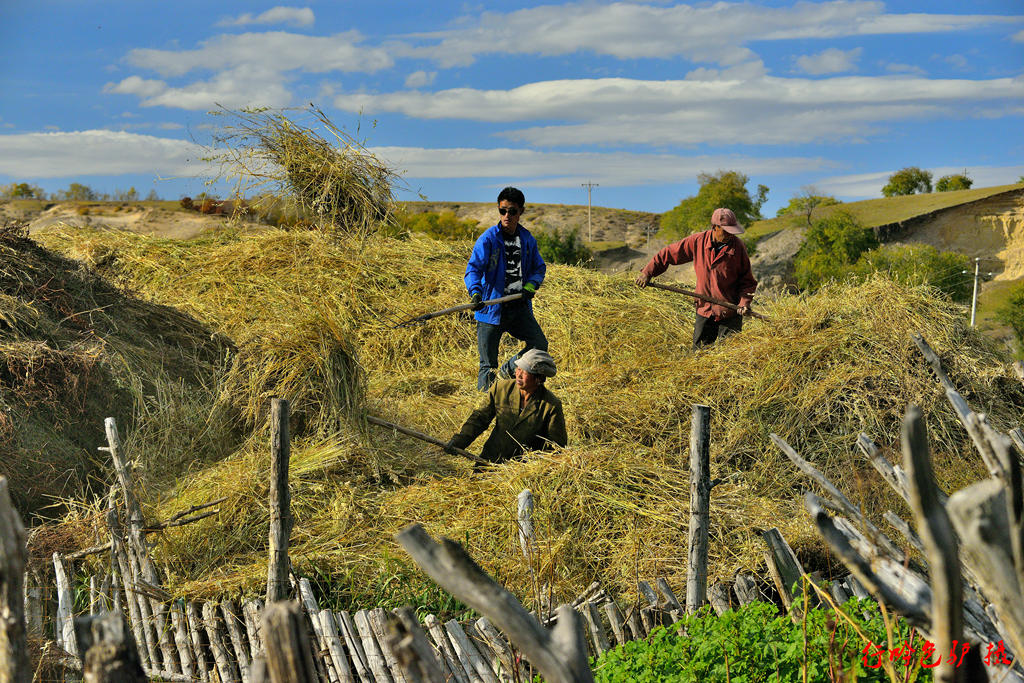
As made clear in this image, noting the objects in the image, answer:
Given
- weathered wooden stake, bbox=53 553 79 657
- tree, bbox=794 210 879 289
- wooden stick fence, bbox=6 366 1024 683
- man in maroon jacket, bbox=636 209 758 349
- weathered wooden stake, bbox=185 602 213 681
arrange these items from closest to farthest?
wooden stick fence, bbox=6 366 1024 683
weathered wooden stake, bbox=185 602 213 681
weathered wooden stake, bbox=53 553 79 657
man in maroon jacket, bbox=636 209 758 349
tree, bbox=794 210 879 289

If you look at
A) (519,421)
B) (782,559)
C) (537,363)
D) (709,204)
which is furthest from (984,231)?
(782,559)

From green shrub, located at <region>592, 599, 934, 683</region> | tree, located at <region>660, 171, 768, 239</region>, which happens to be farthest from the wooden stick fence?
tree, located at <region>660, 171, 768, 239</region>

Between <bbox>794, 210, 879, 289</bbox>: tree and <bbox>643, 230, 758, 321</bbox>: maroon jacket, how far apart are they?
67.1 ft

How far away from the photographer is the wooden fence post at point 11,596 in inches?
64.2

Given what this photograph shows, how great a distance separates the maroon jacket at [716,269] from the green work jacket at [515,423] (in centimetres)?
251

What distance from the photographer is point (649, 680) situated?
279cm

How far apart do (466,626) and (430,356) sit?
619cm

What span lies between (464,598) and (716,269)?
20.2ft

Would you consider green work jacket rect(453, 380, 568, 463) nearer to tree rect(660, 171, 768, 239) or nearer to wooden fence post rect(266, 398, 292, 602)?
wooden fence post rect(266, 398, 292, 602)

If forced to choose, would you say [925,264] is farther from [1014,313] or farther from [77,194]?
[77,194]

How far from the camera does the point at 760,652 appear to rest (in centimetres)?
283

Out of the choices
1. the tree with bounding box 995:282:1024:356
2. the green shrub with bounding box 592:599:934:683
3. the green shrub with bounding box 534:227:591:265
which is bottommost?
the tree with bounding box 995:282:1024:356

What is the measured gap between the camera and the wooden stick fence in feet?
4.53

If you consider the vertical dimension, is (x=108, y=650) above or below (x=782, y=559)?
above
